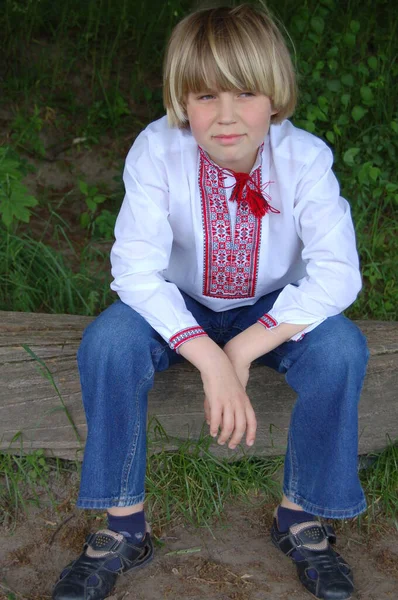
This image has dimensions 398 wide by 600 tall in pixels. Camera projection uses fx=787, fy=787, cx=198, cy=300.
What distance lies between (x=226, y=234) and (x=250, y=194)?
0.45ft

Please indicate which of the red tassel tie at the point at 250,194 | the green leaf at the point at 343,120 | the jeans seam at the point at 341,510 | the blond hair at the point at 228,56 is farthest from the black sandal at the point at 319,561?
the green leaf at the point at 343,120

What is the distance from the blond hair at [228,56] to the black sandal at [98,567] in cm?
127

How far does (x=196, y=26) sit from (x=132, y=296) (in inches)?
28.9

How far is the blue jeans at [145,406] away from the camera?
208 cm

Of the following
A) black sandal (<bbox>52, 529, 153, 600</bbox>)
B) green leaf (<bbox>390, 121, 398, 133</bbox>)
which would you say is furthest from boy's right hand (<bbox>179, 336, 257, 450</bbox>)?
green leaf (<bbox>390, 121, 398, 133</bbox>)

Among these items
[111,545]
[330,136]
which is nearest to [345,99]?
[330,136]

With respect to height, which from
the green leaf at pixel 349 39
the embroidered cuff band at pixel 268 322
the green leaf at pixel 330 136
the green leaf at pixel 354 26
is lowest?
the embroidered cuff band at pixel 268 322

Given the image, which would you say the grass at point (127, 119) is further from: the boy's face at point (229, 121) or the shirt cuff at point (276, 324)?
the boy's face at point (229, 121)

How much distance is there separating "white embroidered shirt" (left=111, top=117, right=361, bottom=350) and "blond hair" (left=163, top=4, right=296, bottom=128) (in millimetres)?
188

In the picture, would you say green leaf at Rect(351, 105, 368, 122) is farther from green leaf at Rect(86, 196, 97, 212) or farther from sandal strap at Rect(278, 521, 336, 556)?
sandal strap at Rect(278, 521, 336, 556)

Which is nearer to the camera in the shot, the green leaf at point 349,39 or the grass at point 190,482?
the grass at point 190,482

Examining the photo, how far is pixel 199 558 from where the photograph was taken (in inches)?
96.2

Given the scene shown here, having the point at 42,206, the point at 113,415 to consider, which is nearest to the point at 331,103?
the point at 42,206

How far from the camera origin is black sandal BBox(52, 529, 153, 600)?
7.26 ft
